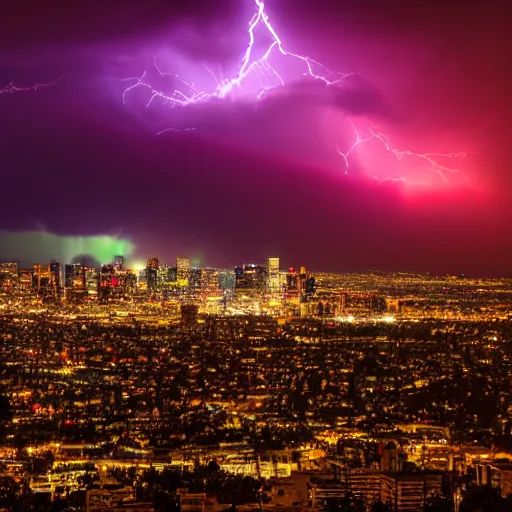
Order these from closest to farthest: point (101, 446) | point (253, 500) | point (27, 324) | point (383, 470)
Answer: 1. point (253, 500)
2. point (383, 470)
3. point (101, 446)
4. point (27, 324)

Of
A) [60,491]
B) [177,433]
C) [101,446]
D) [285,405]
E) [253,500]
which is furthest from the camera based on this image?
[285,405]

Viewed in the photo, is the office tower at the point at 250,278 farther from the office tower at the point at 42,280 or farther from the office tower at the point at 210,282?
the office tower at the point at 42,280

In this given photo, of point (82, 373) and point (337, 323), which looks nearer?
point (82, 373)

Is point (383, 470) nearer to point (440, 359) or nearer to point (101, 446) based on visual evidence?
point (101, 446)

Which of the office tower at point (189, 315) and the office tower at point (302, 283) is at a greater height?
the office tower at point (302, 283)

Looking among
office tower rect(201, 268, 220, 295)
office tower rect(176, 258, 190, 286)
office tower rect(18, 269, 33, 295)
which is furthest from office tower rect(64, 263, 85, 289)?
office tower rect(201, 268, 220, 295)

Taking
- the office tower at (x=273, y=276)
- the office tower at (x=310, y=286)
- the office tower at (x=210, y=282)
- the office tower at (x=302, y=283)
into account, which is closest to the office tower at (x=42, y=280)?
the office tower at (x=210, y=282)

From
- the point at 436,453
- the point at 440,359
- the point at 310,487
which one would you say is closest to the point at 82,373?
the point at 440,359
